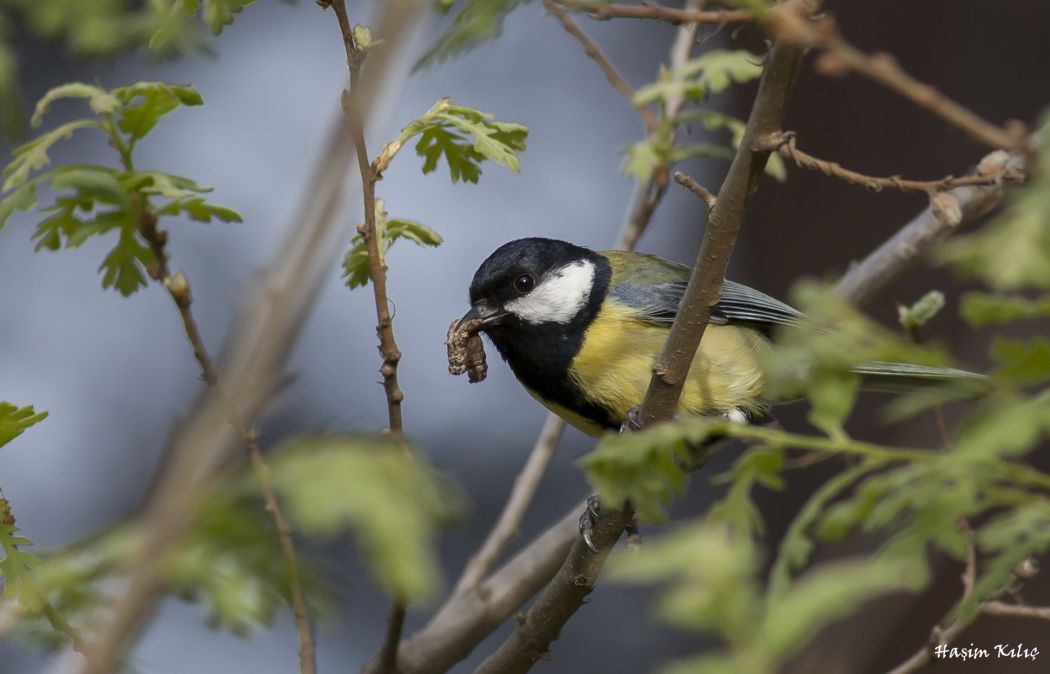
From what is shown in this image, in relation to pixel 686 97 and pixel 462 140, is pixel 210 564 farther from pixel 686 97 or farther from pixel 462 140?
pixel 686 97

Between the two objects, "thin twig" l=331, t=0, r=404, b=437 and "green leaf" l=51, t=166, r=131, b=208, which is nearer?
"green leaf" l=51, t=166, r=131, b=208

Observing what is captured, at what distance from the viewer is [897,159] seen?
373 centimetres

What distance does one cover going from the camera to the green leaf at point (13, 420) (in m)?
1.02

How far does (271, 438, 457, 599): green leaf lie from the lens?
0.57 m

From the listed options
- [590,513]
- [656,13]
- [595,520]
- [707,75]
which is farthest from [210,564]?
[590,513]

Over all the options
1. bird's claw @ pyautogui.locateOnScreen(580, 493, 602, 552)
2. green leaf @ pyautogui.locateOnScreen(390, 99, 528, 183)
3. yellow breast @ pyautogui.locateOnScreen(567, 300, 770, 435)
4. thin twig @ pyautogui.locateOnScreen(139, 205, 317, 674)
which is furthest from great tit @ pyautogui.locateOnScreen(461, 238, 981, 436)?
thin twig @ pyautogui.locateOnScreen(139, 205, 317, 674)

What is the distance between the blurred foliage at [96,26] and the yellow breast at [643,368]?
3.94ft

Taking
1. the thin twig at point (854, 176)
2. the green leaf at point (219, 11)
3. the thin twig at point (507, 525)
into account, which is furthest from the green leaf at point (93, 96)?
the thin twig at point (507, 525)

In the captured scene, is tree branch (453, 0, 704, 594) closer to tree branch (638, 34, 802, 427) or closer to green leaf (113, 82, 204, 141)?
tree branch (638, 34, 802, 427)

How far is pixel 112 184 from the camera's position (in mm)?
948

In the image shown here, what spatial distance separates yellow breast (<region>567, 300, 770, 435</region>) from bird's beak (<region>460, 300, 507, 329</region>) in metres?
0.19

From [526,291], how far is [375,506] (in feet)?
5.91

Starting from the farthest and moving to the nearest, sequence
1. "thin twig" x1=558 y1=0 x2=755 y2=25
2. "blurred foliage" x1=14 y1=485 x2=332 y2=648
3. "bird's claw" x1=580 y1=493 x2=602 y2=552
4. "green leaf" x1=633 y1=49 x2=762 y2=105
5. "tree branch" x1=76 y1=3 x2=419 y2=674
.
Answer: "bird's claw" x1=580 y1=493 x2=602 y2=552 → "green leaf" x1=633 y1=49 x2=762 y2=105 → "thin twig" x1=558 y1=0 x2=755 y2=25 → "blurred foliage" x1=14 y1=485 x2=332 y2=648 → "tree branch" x1=76 y1=3 x2=419 y2=674

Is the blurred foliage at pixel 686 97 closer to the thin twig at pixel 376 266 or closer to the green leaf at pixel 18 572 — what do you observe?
the thin twig at pixel 376 266
